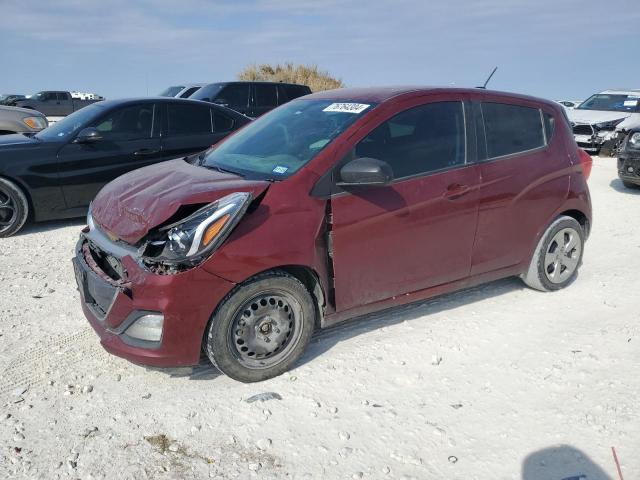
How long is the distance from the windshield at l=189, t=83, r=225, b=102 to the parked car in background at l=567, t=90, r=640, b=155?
9.07 meters

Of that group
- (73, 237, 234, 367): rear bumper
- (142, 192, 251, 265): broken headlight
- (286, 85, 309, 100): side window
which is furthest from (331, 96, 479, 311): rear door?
(286, 85, 309, 100): side window

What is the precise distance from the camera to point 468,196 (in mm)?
4027

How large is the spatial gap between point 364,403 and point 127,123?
5.40 meters

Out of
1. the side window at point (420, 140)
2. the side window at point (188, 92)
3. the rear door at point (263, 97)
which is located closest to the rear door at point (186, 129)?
the side window at point (420, 140)

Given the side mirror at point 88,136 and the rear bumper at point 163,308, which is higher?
the side mirror at point 88,136

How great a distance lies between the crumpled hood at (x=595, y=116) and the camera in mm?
14125

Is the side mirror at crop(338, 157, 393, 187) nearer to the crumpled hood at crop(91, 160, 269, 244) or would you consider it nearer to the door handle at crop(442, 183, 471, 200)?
the crumpled hood at crop(91, 160, 269, 244)

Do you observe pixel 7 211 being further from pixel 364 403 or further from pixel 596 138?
pixel 596 138

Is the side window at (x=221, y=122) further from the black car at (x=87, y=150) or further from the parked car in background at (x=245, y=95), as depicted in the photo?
the parked car in background at (x=245, y=95)

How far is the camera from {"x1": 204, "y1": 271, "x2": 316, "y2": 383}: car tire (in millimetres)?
3174

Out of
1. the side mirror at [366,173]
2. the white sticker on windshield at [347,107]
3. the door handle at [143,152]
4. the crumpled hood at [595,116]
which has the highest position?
the white sticker on windshield at [347,107]

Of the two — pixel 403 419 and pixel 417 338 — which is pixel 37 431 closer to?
pixel 403 419

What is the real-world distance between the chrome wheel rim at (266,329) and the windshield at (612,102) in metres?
14.3

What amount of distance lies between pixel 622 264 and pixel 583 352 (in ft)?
7.80
